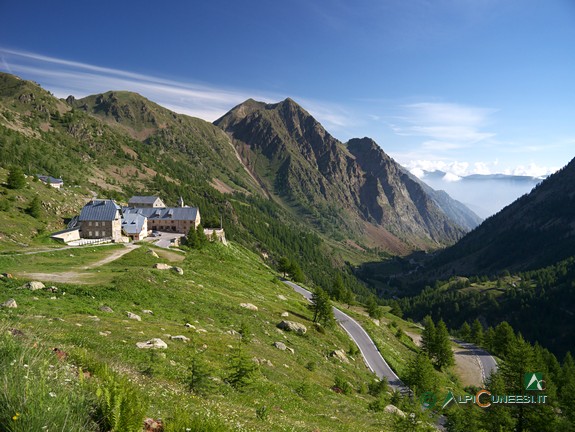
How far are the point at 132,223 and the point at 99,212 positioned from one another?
39.9 feet

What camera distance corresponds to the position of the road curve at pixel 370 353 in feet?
181

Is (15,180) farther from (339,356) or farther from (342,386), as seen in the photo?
(342,386)

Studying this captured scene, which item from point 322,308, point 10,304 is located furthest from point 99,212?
point 10,304

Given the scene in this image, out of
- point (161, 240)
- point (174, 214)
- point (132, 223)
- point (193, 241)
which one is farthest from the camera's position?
point (174, 214)

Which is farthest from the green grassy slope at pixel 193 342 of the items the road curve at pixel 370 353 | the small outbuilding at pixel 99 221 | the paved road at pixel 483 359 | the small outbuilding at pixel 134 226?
the paved road at pixel 483 359

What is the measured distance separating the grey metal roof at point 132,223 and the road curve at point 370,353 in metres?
59.4

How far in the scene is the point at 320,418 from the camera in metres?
20.2

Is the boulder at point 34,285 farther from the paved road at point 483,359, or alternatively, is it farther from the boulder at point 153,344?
the paved road at point 483,359

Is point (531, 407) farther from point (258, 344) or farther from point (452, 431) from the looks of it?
point (258, 344)

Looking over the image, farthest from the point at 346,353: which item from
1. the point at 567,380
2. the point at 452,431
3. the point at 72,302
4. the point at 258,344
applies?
the point at 567,380

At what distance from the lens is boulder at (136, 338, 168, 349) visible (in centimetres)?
2205

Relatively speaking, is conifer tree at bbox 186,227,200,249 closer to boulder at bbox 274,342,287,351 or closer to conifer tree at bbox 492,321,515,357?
boulder at bbox 274,342,287,351

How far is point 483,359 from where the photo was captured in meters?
95.7

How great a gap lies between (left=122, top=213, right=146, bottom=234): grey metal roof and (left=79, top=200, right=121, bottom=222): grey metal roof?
957 centimetres
